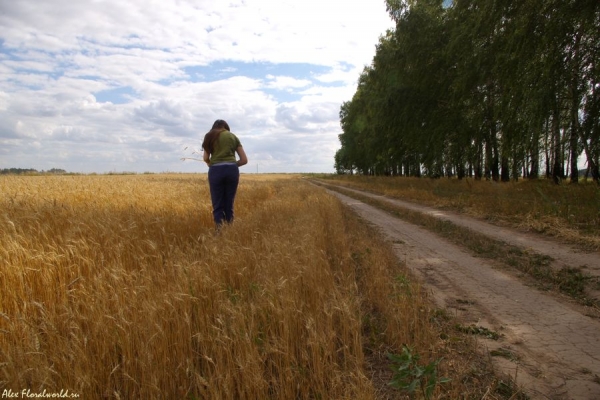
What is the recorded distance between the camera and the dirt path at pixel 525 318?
2355 millimetres

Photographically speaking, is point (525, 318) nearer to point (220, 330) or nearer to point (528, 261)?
point (528, 261)

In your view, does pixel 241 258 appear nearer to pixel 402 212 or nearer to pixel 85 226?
pixel 85 226

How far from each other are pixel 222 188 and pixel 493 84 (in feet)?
50.2

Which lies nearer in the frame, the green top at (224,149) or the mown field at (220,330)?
the mown field at (220,330)

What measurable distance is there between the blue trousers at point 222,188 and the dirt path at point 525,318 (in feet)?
11.0

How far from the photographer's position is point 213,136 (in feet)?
20.7

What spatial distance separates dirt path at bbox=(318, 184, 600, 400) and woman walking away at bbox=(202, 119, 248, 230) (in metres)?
3.41

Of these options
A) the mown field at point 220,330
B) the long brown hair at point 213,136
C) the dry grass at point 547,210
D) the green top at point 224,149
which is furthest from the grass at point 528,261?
the long brown hair at point 213,136

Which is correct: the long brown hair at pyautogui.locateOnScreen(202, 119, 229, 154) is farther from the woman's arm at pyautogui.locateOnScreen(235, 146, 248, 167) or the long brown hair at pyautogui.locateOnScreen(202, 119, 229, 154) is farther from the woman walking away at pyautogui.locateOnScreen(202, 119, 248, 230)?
the woman's arm at pyautogui.locateOnScreen(235, 146, 248, 167)

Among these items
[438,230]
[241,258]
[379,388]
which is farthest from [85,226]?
[438,230]

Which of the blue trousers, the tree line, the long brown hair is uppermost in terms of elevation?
the tree line

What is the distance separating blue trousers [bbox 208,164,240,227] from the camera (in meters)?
6.26

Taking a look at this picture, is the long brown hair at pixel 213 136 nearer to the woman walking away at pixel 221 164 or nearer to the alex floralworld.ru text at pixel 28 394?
Result: the woman walking away at pixel 221 164

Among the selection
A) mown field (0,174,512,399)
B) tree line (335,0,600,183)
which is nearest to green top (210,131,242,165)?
mown field (0,174,512,399)
